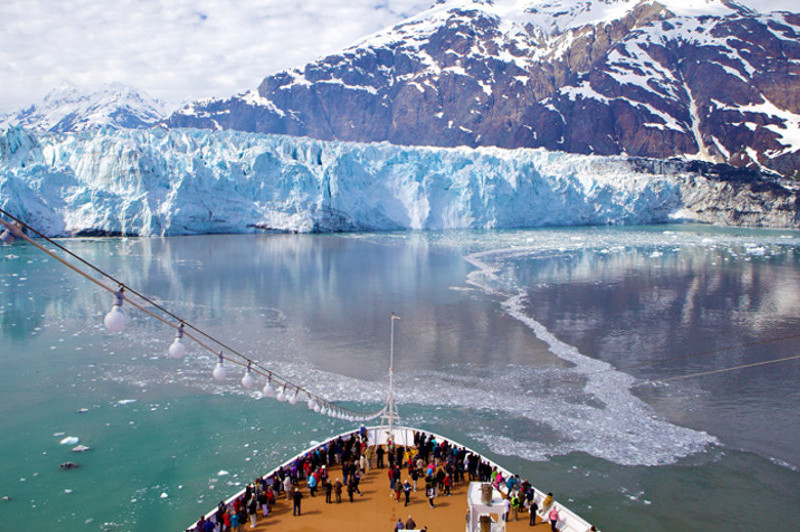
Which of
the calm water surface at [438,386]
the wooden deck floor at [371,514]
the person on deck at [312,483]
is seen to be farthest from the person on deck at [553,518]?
the person on deck at [312,483]

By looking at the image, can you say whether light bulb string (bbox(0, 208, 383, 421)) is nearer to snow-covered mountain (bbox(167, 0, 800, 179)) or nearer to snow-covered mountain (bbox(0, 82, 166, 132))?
snow-covered mountain (bbox(167, 0, 800, 179))

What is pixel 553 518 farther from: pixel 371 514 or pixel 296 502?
pixel 296 502

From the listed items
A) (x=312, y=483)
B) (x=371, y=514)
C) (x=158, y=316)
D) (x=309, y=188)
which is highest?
(x=309, y=188)

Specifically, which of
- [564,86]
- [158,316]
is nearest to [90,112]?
[564,86]

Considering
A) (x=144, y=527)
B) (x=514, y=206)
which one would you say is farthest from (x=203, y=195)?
(x=144, y=527)

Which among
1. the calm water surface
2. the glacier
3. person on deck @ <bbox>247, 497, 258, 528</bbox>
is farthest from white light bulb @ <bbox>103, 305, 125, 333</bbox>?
the glacier

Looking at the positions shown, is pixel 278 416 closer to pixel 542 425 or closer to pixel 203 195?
pixel 542 425
